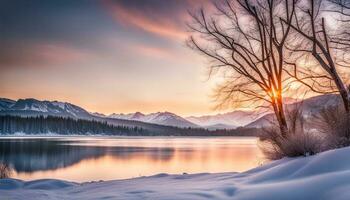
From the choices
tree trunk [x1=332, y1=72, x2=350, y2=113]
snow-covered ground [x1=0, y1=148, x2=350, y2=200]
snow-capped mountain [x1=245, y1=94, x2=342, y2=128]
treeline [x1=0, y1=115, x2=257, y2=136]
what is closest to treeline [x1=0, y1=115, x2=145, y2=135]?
treeline [x1=0, y1=115, x2=257, y2=136]

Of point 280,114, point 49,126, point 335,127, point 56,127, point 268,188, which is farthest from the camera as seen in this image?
point 56,127

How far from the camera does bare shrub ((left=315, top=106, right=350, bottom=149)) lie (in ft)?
30.2

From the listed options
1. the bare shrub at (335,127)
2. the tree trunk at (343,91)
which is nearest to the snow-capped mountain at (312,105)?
the tree trunk at (343,91)

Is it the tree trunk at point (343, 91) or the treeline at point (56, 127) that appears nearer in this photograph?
the tree trunk at point (343, 91)

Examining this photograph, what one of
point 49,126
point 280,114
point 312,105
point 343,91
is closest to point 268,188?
point 343,91

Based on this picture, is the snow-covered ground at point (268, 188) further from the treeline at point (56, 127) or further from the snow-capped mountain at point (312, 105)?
the treeline at point (56, 127)

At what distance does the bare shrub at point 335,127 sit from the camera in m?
9.20

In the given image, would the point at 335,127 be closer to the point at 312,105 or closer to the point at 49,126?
the point at 312,105

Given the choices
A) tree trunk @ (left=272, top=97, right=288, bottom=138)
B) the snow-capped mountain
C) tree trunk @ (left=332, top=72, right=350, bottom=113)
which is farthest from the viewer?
tree trunk @ (left=272, top=97, right=288, bottom=138)

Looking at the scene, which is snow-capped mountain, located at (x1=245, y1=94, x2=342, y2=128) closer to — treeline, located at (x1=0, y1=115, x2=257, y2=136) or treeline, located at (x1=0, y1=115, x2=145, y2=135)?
treeline, located at (x1=0, y1=115, x2=257, y2=136)

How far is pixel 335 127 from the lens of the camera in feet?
32.0

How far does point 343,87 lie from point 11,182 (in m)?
10.6

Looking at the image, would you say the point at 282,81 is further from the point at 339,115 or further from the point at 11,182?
the point at 11,182

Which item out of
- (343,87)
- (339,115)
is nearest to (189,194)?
(339,115)
